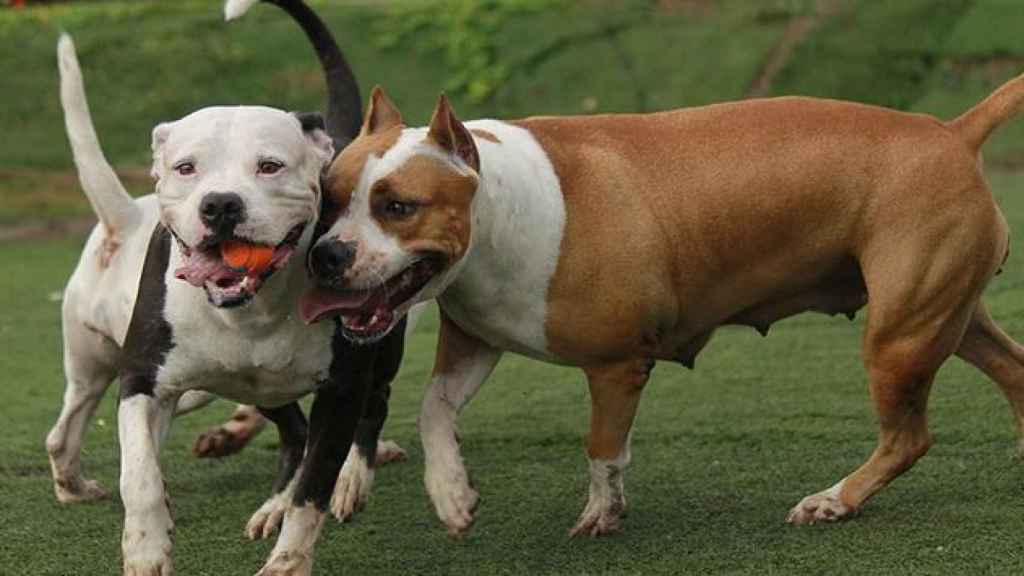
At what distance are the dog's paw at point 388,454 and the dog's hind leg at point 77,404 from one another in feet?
3.09

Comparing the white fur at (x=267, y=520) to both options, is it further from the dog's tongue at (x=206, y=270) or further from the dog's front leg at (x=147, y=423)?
the dog's tongue at (x=206, y=270)

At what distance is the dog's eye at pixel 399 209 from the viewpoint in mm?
4891

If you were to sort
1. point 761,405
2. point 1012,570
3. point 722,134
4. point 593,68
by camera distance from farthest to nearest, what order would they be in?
1. point 593,68
2. point 761,405
3. point 722,134
4. point 1012,570

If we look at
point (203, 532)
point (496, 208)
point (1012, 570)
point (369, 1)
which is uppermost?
point (496, 208)

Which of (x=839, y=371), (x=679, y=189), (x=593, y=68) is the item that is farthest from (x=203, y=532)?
(x=593, y=68)

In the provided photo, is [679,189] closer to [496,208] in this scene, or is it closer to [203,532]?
[496,208]

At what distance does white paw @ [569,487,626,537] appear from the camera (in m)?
5.46

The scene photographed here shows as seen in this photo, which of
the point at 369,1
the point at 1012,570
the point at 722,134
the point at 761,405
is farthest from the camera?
the point at 369,1

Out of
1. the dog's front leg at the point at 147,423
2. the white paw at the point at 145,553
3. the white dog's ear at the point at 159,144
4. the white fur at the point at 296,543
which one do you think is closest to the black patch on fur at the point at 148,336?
the dog's front leg at the point at 147,423

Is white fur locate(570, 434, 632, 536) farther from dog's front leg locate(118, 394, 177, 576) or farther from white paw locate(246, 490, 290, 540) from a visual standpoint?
dog's front leg locate(118, 394, 177, 576)

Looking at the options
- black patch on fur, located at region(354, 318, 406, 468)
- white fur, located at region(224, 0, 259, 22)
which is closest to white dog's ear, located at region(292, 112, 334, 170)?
white fur, located at region(224, 0, 259, 22)

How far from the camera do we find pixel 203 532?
5668 millimetres

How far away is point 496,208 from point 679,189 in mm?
616

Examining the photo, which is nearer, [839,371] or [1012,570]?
[1012,570]
